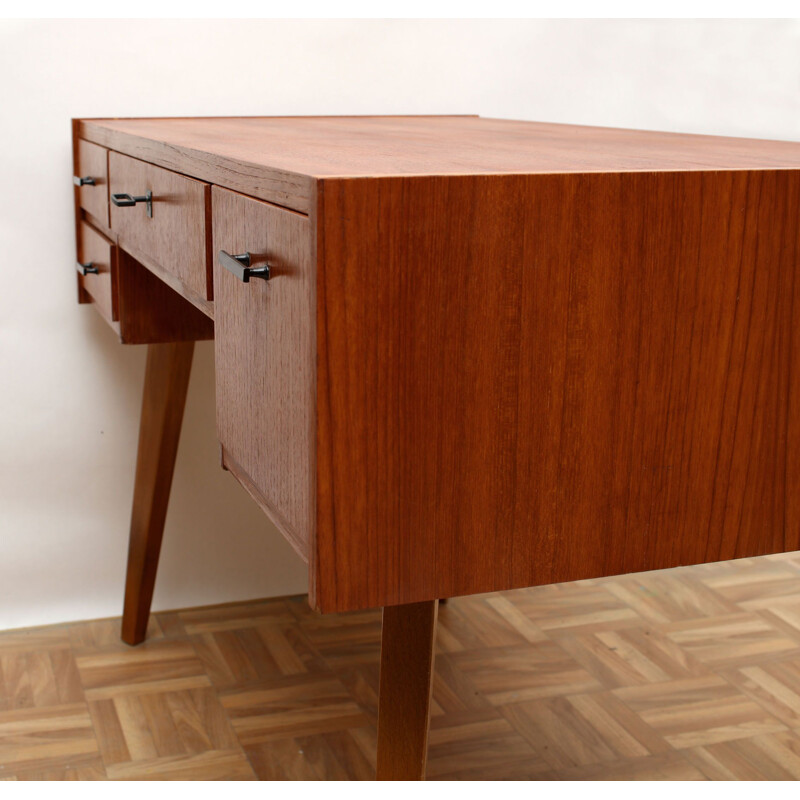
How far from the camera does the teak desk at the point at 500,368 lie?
26.0 inches

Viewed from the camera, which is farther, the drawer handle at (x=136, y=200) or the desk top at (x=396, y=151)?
the drawer handle at (x=136, y=200)

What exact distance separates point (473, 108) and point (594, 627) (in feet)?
3.16

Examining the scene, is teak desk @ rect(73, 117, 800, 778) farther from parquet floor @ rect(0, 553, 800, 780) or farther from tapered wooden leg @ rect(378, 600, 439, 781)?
parquet floor @ rect(0, 553, 800, 780)

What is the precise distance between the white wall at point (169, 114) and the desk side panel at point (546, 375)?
1.24 metres

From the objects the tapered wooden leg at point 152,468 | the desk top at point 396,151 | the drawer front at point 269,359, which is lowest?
the tapered wooden leg at point 152,468

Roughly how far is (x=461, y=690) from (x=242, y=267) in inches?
41.6

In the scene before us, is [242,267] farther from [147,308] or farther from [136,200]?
[147,308]

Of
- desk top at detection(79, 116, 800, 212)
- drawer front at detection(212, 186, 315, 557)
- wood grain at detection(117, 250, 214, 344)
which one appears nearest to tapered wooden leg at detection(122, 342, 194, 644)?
wood grain at detection(117, 250, 214, 344)

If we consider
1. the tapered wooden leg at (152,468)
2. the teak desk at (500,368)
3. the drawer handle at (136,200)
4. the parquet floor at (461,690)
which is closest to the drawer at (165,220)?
the drawer handle at (136,200)

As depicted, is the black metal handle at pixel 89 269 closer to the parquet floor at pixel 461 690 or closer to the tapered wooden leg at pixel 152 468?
the tapered wooden leg at pixel 152 468

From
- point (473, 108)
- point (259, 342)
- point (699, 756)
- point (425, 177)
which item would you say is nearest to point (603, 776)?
point (699, 756)

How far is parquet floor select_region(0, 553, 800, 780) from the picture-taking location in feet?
4.79

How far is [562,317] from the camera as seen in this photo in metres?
0.70

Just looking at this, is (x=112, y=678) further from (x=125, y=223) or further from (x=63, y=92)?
(x=63, y=92)
